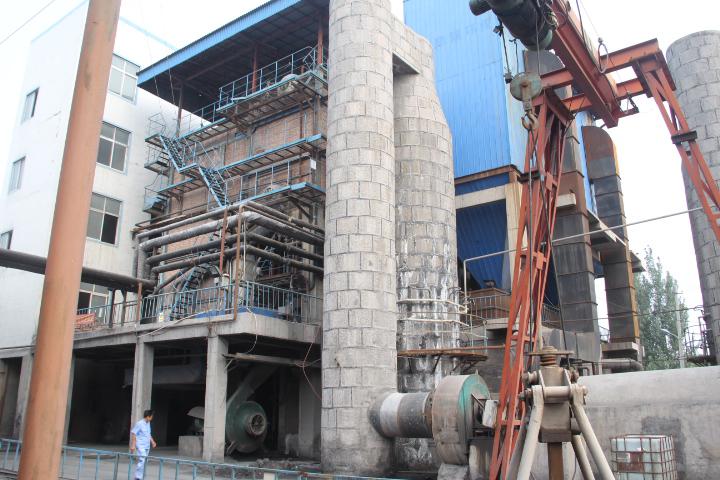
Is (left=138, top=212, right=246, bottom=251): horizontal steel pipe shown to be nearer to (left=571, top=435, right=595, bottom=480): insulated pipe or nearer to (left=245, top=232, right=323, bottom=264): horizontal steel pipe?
(left=245, top=232, right=323, bottom=264): horizontal steel pipe

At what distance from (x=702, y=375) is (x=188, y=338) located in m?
13.2

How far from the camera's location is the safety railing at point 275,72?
2455cm

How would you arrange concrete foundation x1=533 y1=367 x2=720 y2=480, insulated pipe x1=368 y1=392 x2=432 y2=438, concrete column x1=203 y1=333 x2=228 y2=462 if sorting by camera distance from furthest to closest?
Result: concrete column x1=203 y1=333 x2=228 y2=462
insulated pipe x1=368 y1=392 x2=432 y2=438
concrete foundation x1=533 y1=367 x2=720 y2=480

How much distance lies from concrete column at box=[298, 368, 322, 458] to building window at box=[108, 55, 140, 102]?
1809cm

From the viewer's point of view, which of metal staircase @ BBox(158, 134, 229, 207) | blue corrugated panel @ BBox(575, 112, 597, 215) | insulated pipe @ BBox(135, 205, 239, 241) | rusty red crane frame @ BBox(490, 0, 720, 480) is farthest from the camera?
blue corrugated panel @ BBox(575, 112, 597, 215)

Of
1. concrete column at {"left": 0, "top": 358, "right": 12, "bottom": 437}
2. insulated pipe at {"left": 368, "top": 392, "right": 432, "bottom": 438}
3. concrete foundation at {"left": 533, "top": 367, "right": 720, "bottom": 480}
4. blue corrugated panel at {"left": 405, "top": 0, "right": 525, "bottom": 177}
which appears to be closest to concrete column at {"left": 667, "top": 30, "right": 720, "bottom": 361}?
blue corrugated panel at {"left": 405, "top": 0, "right": 525, "bottom": 177}

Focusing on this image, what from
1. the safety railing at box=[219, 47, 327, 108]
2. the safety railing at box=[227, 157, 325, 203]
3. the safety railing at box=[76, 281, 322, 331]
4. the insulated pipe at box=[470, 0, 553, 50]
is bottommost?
the safety railing at box=[76, 281, 322, 331]

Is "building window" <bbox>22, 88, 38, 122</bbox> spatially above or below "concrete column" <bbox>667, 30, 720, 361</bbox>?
above

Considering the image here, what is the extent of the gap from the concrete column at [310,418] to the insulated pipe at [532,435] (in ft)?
44.1

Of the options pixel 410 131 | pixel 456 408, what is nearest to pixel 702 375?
pixel 456 408

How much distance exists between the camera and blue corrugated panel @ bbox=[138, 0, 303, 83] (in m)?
24.0

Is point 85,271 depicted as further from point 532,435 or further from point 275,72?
point 532,435

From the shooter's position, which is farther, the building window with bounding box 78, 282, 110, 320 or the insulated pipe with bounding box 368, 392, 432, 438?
the building window with bounding box 78, 282, 110, 320

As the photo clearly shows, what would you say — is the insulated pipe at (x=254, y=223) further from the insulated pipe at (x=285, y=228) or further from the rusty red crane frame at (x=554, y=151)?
the rusty red crane frame at (x=554, y=151)
